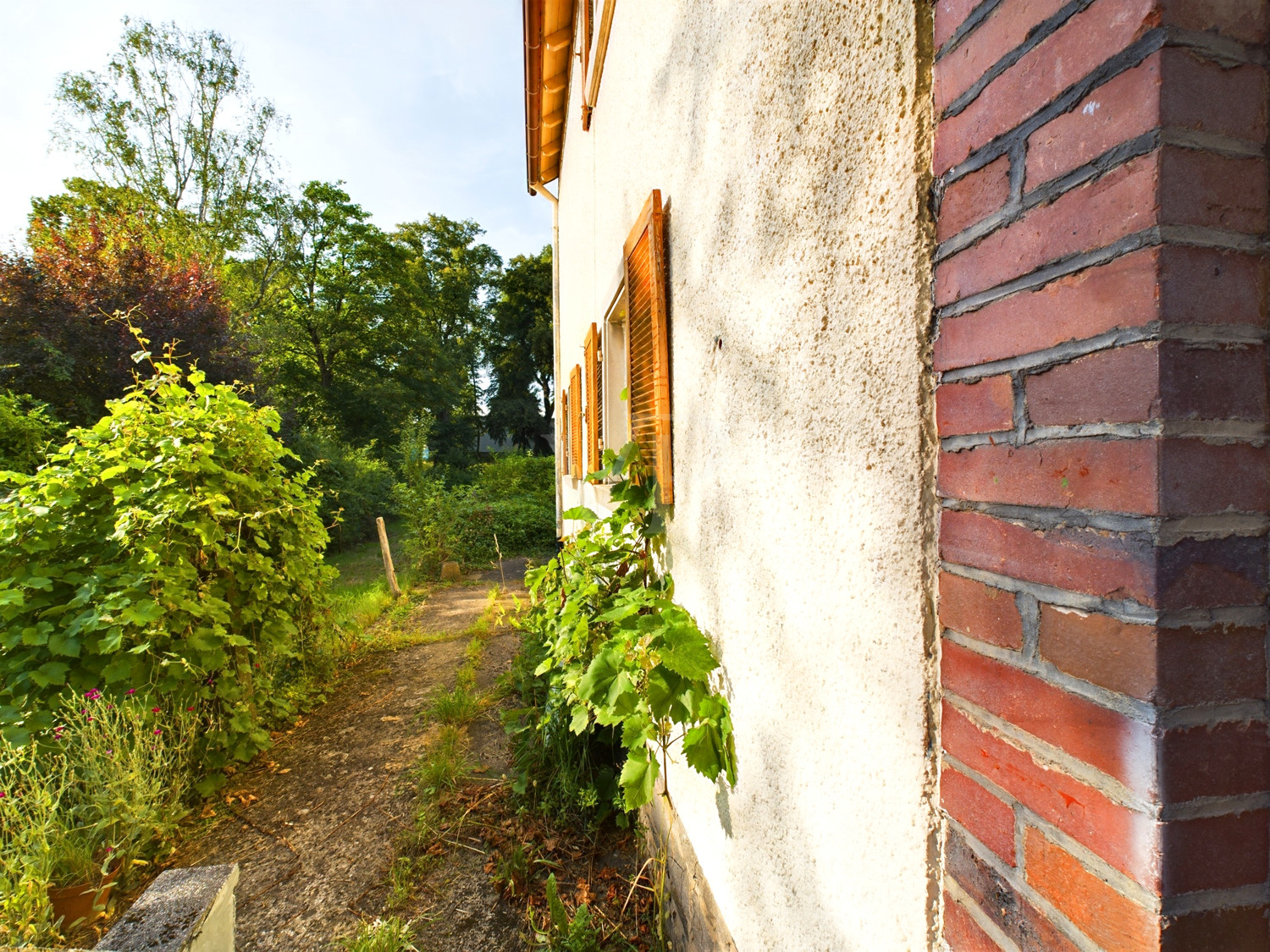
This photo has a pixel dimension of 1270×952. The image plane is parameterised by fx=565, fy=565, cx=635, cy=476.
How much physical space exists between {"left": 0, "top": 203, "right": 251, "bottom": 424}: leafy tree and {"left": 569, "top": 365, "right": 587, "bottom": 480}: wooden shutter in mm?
6804

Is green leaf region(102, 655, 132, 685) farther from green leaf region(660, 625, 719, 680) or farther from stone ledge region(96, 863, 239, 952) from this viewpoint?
green leaf region(660, 625, 719, 680)

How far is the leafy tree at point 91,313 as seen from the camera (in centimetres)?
877

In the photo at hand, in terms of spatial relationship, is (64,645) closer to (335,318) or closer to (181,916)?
(181,916)

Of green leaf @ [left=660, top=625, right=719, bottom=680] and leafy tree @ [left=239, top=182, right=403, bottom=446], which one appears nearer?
green leaf @ [left=660, top=625, right=719, bottom=680]

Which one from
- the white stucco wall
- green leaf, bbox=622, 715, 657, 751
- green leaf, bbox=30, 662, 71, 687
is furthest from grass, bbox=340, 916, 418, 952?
green leaf, bbox=30, 662, 71, 687

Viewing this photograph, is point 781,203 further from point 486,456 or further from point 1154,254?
point 486,456

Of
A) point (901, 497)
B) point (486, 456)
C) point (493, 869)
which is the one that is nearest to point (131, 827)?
point (493, 869)

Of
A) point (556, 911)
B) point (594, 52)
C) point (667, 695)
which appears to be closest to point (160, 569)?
point (556, 911)

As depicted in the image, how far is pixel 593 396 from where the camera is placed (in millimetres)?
4391

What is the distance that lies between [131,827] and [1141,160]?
13.7ft

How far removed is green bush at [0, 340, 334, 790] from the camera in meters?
2.90

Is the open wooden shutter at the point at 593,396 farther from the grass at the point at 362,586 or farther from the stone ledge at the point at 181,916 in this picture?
the stone ledge at the point at 181,916

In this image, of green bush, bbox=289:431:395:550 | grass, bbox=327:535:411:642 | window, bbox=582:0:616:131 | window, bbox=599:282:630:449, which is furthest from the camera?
green bush, bbox=289:431:395:550

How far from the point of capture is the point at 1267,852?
0.52 metres
